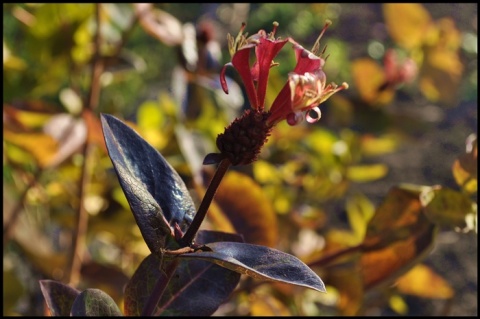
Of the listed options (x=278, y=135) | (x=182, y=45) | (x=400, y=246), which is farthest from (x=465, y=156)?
(x=278, y=135)

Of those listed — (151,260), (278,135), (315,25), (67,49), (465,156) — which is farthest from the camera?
(315,25)

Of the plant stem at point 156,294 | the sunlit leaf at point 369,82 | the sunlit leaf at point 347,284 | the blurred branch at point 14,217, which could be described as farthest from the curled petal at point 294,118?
the sunlit leaf at point 369,82

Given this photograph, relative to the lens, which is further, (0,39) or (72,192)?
(72,192)

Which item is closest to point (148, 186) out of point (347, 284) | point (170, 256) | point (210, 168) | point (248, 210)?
point (170, 256)

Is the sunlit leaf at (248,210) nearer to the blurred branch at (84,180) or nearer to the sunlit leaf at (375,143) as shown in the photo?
the blurred branch at (84,180)

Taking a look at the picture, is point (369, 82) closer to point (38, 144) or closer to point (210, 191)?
point (38, 144)

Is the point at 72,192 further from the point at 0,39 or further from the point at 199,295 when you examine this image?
the point at 199,295
